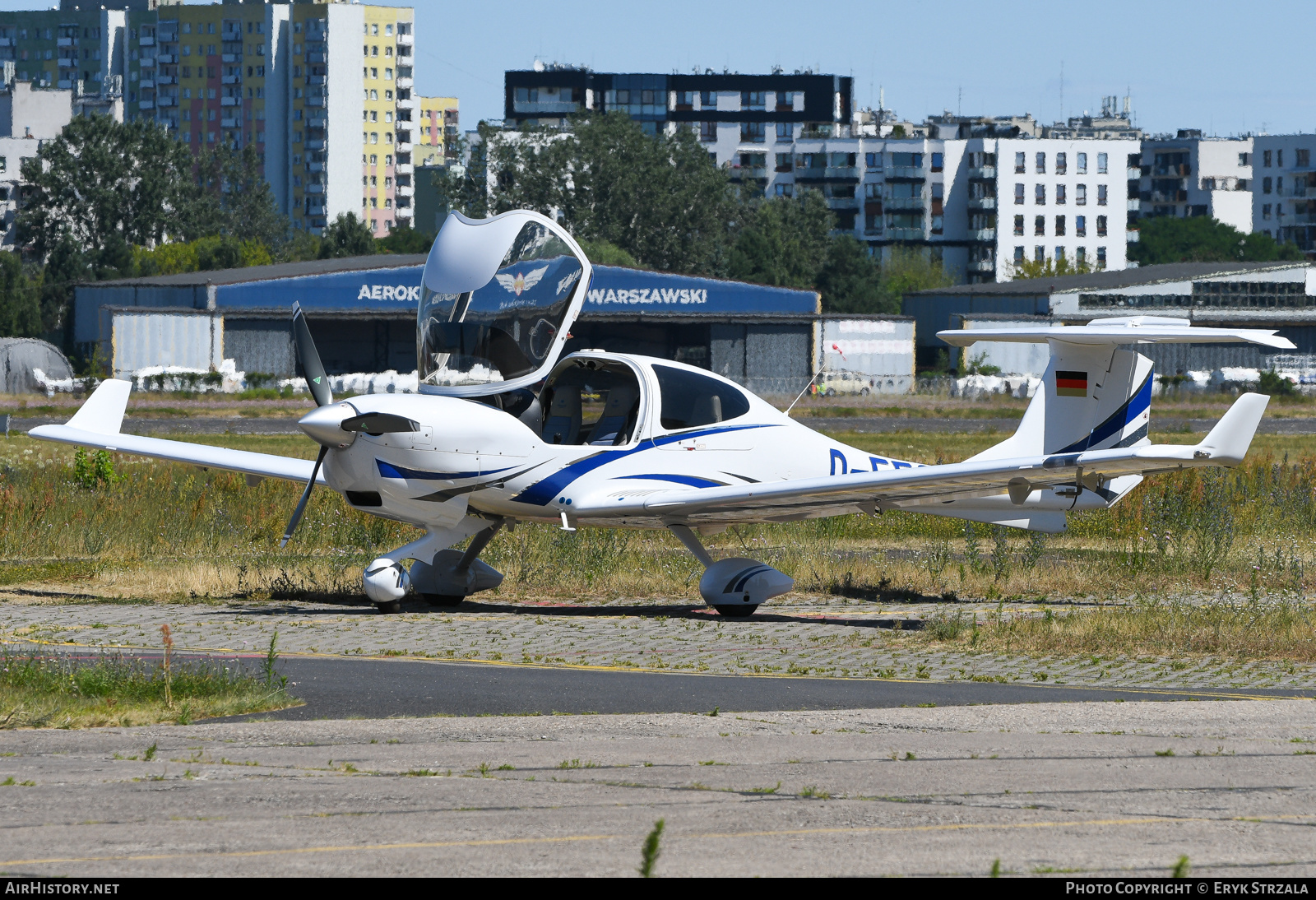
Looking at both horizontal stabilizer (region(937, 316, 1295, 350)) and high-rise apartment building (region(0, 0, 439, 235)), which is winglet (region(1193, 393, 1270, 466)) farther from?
high-rise apartment building (region(0, 0, 439, 235))

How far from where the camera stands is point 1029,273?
144250 millimetres

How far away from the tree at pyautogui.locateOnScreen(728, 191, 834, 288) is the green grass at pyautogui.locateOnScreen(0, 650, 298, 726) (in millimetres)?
104615

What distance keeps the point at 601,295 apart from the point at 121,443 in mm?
58495

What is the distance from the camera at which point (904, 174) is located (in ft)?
521

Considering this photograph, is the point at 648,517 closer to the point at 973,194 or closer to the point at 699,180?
the point at 699,180

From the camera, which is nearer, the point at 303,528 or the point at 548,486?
the point at 548,486

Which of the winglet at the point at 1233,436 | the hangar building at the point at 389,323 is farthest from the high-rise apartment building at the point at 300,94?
the winglet at the point at 1233,436

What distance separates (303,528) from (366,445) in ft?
22.1

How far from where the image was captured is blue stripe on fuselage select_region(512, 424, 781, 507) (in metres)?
15.0

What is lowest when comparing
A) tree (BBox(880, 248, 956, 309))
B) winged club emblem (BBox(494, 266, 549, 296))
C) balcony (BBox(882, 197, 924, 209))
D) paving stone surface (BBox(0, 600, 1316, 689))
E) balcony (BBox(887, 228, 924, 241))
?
paving stone surface (BBox(0, 600, 1316, 689))

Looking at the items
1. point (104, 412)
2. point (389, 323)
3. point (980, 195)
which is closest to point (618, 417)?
point (104, 412)

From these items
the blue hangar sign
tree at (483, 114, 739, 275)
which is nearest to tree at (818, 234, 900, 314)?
tree at (483, 114, 739, 275)

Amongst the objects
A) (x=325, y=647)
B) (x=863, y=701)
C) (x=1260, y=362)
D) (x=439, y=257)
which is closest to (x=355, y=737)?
(x=863, y=701)

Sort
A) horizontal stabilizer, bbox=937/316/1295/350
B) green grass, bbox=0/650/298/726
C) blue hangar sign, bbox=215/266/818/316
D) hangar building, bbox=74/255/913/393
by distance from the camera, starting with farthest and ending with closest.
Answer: blue hangar sign, bbox=215/266/818/316 < hangar building, bbox=74/255/913/393 < horizontal stabilizer, bbox=937/316/1295/350 < green grass, bbox=0/650/298/726
